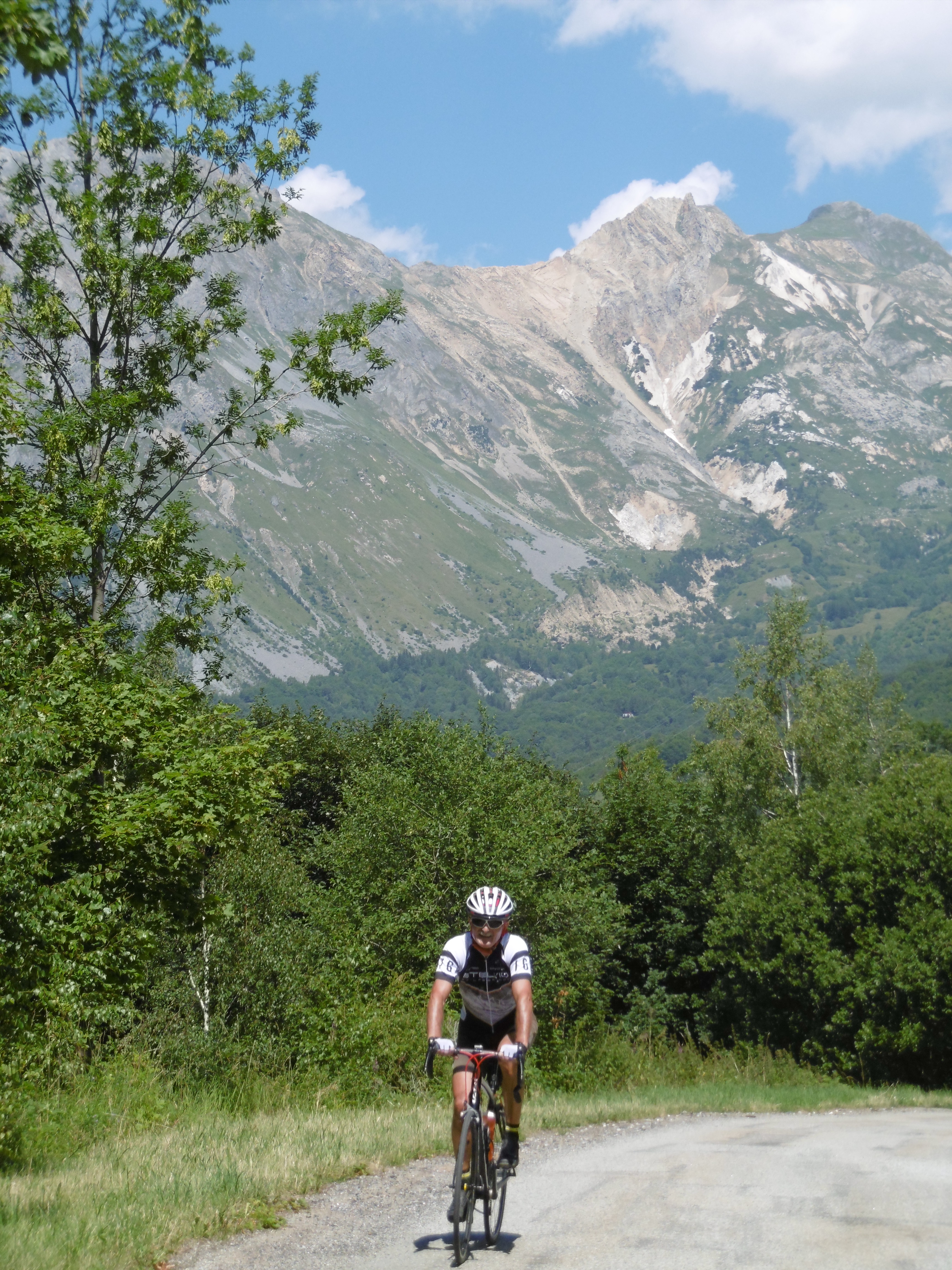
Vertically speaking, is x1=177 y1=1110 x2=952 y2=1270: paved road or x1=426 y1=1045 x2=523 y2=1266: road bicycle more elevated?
x1=426 y1=1045 x2=523 y2=1266: road bicycle

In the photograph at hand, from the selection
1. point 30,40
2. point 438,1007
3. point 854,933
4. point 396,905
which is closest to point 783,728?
point 854,933

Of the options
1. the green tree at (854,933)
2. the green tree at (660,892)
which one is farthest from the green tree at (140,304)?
the green tree at (660,892)

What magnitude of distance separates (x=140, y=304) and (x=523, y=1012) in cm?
1525

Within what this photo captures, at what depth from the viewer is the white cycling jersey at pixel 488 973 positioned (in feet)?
26.6

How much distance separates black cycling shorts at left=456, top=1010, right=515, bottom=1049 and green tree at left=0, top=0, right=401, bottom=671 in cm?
1142

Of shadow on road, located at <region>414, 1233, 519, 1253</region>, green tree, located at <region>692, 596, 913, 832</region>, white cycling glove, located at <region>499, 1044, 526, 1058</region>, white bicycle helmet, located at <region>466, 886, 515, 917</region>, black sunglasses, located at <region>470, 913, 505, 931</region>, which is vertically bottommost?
shadow on road, located at <region>414, 1233, 519, 1253</region>

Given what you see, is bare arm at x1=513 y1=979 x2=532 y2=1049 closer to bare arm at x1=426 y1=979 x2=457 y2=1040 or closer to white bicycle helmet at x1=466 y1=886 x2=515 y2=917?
bare arm at x1=426 y1=979 x2=457 y2=1040

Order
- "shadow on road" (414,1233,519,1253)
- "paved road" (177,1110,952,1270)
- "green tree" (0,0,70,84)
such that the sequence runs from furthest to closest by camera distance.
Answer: "shadow on road" (414,1233,519,1253), "paved road" (177,1110,952,1270), "green tree" (0,0,70,84)

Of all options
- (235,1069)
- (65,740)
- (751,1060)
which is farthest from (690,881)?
(65,740)

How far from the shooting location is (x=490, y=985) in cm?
812

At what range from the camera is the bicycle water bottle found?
294 inches

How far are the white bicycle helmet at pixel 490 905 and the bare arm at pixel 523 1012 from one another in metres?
0.53

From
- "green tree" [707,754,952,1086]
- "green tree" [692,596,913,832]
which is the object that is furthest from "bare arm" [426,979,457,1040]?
"green tree" [692,596,913,832]

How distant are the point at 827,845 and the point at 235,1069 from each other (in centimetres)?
2597
